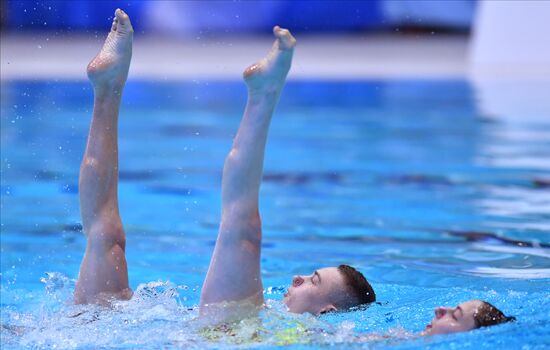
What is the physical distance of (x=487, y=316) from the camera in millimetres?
2996

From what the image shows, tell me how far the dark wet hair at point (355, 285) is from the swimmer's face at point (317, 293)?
0.06 ft

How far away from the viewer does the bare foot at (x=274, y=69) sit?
9.99 ft

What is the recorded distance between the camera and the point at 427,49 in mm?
18031

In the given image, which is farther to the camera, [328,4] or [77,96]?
[328,4]

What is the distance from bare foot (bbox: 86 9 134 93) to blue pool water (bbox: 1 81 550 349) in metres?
0.76

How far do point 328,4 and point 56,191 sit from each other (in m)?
12.4

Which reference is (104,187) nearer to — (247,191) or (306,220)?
(247,191)

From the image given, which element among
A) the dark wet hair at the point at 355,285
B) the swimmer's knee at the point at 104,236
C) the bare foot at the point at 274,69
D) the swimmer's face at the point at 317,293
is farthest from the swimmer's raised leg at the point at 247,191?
the swimmer's knee at the point at 104,236

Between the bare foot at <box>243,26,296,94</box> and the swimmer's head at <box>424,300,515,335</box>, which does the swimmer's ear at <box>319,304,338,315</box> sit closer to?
the swimmer's head at <box>424,300,515,335</box>

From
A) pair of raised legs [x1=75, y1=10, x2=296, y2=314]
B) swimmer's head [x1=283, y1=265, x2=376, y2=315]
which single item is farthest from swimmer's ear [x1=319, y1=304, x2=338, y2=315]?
pair of raised legs [x1=75, y1=10, x2=296, y2=314]

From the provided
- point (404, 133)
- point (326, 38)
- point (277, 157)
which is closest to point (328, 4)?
point (326, 38)

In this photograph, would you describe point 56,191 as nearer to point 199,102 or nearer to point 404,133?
point 404,133

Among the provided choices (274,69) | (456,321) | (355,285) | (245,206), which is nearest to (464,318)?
(456,321)

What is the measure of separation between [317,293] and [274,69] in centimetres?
79
